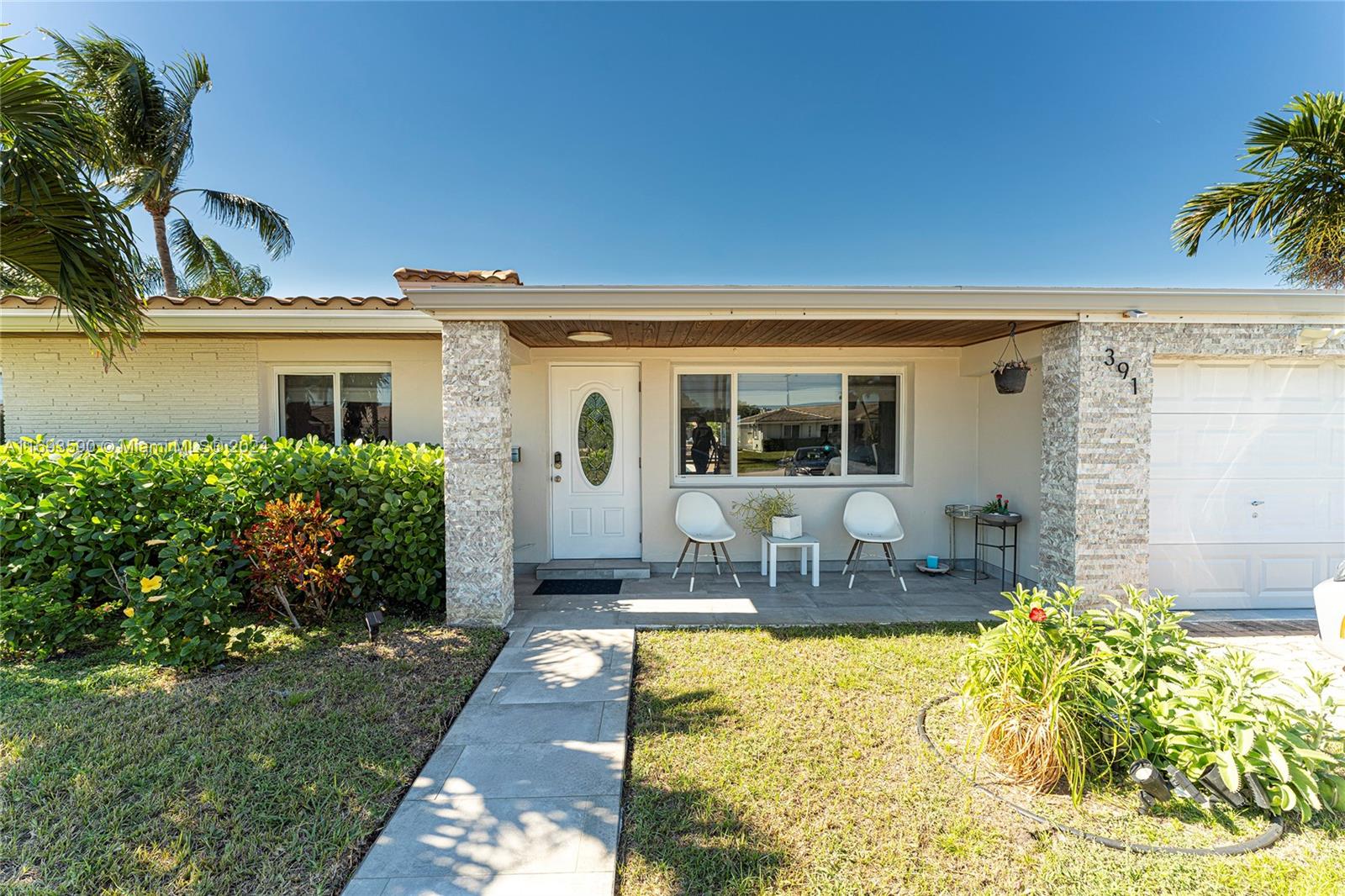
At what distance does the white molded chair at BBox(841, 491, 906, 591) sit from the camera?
607 cm

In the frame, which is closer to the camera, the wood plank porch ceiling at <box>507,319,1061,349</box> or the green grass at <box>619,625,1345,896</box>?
the green grass at <box>619,625,1345,896</box>

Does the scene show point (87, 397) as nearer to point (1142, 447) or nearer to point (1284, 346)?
point (1142, 447)

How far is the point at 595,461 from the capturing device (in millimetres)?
6574

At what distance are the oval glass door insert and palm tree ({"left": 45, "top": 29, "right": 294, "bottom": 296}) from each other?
9.58 m

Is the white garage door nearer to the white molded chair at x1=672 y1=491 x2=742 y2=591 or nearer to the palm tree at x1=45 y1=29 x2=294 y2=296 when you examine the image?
the white molded chair at x1=672 y1=491 x2=742 y2=591

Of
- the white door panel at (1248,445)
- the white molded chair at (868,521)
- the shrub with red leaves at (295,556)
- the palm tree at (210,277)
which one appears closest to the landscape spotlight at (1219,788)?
the white door panel at (1248,445)

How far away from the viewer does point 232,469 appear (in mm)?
4316

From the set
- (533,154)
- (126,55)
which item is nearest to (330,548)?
(533,154)

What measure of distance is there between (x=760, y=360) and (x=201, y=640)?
17.8ft

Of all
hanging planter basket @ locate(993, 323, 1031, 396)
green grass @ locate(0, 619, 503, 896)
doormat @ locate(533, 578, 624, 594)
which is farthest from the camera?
doormat @ locate(533, 578, 624, 594)

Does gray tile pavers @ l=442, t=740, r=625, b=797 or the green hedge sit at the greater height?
the green hedge

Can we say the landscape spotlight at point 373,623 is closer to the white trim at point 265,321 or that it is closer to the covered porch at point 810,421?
the covered porch at point 810,421

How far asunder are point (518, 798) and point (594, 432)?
445cm

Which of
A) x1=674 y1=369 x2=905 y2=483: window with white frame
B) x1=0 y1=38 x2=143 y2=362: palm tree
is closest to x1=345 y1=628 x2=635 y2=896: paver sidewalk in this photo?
x1=0 y1=38 x2=143 y2=362: palm tree
